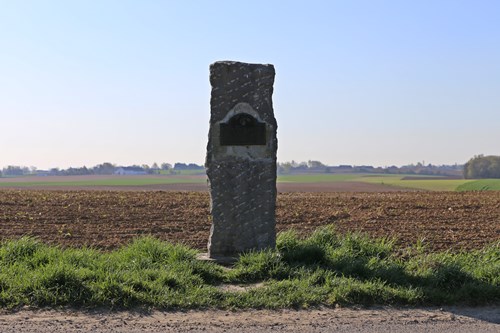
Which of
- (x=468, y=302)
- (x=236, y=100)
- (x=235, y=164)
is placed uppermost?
(x=236, y=100)

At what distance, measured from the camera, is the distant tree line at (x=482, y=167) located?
5562 cm

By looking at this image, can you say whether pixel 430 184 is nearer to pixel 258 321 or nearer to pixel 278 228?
pixel 278 228

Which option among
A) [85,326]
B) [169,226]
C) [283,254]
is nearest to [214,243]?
[283,254]

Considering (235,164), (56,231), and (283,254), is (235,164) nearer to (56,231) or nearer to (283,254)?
(283,254)

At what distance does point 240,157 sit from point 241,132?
1.18 feet

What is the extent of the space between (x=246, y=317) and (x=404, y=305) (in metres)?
1.86

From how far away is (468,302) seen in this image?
23.4ft

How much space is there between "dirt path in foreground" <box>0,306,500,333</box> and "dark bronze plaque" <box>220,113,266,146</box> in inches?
117

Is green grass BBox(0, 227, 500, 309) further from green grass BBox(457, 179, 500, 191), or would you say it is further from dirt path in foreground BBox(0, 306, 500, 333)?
green grass BBox(457, 179, 500, 191)

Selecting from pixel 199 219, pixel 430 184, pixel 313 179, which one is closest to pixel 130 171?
pixel 313 179

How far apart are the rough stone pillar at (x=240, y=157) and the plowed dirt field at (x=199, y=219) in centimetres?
256

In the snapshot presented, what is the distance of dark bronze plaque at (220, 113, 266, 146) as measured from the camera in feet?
29.1

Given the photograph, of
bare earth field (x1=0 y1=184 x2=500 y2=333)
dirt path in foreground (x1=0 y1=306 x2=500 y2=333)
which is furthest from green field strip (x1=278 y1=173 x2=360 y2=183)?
dirt path in foreground (x1=0 y1=306 x2=500 y2=333)

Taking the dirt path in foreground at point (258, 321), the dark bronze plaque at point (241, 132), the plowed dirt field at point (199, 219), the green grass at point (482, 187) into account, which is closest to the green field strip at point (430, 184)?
the green grass at point (482, 187)
